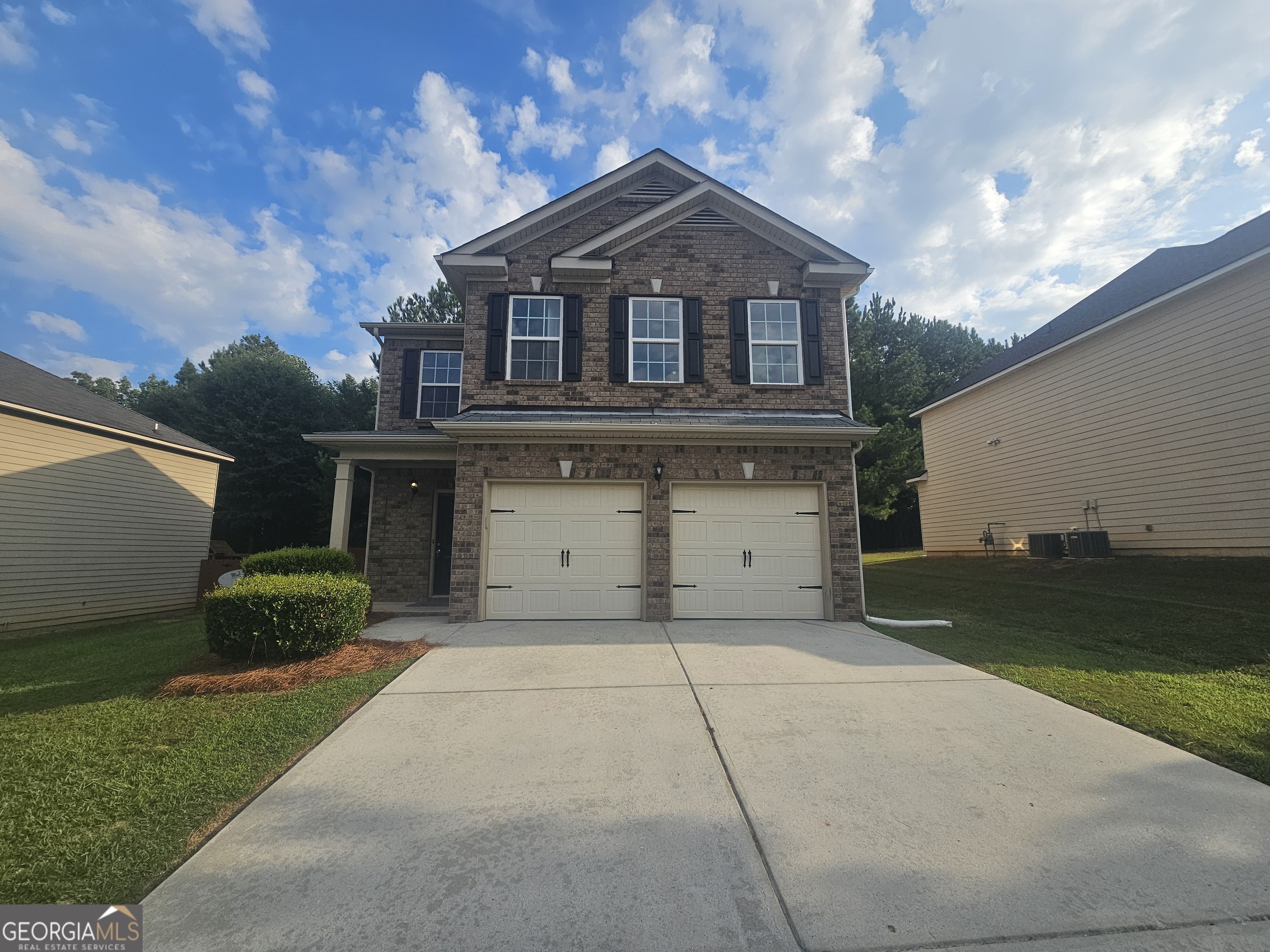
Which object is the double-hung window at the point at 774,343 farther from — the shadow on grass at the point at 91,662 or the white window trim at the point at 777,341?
the shadow on grass at the point at 91,662

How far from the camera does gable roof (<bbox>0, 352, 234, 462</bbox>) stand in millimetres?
9148

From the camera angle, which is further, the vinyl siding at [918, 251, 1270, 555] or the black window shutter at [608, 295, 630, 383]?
the vinyl siding at [918, 251, 1270, 555]

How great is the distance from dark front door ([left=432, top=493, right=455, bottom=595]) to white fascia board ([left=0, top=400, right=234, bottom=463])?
629 cm

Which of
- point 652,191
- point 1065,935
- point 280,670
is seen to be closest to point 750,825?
point 1065,935

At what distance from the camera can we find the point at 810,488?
851 centimetres

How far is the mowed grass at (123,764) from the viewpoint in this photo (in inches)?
92.7

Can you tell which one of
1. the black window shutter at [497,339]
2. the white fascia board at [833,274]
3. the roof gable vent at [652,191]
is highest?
the roof gable vent at [652,191]

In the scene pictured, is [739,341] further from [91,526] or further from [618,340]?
[91,526]

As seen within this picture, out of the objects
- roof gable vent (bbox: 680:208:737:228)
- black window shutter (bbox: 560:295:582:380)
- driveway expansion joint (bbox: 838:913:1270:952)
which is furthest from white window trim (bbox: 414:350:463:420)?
driveway expansion joint (bbox: 838:913:1270:952)

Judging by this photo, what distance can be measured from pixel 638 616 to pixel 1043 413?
12.4 meters

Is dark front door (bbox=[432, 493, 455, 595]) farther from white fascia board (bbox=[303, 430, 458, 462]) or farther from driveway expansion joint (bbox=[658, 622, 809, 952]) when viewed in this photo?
driveway expansion joint (bbox=[658, 622, 809, 952])

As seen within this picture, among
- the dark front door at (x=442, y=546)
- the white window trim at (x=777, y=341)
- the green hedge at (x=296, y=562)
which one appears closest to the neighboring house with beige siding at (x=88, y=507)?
the green hedge at (x=296, y=562)

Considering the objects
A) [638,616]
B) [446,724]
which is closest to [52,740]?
[446,724]

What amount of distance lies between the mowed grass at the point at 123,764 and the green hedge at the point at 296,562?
1.85 meters
